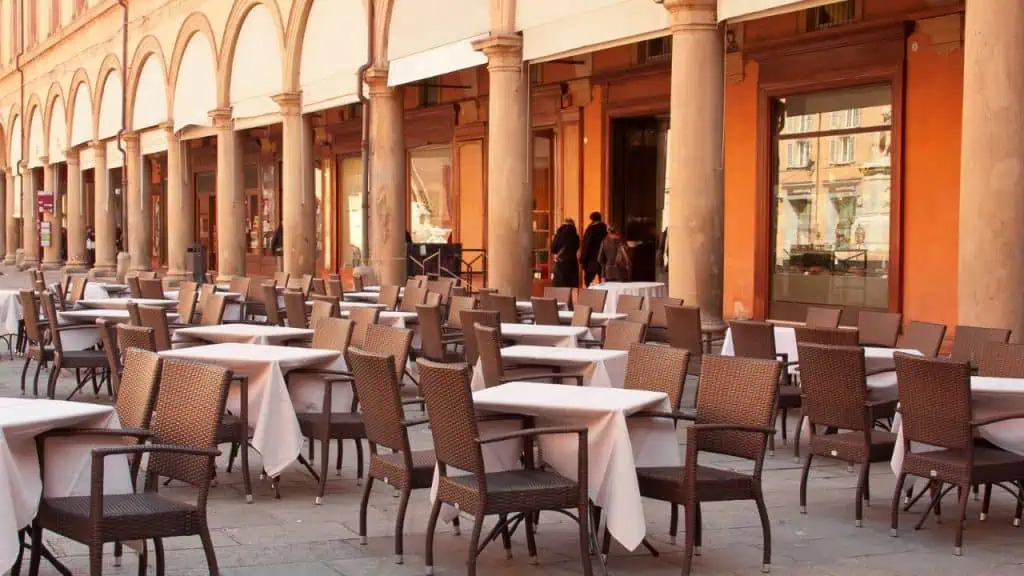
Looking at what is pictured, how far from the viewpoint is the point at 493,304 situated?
12.3 m

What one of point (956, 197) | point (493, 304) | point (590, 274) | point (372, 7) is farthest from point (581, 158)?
point (493, 304)

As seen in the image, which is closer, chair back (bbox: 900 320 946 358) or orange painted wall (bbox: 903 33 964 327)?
chair back (bbox: 900 320 946 358)

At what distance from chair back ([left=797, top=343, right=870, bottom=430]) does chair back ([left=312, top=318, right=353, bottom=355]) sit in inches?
106

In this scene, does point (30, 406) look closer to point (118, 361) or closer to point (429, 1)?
point (118, 361)

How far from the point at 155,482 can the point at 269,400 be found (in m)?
1.82

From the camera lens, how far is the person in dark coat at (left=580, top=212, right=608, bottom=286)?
19.8 metres

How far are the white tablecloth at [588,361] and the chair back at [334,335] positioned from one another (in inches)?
36.6

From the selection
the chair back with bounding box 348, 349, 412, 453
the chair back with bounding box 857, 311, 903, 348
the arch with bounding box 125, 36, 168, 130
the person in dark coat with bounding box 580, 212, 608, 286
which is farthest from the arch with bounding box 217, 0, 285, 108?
the chair back with bounding box 348, 349, 412, 453

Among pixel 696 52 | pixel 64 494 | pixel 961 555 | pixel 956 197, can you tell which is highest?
pixel 696 52

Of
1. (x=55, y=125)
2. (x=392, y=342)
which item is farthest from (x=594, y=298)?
(x=55, y=125)

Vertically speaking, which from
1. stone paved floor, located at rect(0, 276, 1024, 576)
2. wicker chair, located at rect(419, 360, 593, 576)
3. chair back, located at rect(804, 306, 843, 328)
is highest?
chair back, located at rect(804, 306, 843, 328)

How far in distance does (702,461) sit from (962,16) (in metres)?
8.34

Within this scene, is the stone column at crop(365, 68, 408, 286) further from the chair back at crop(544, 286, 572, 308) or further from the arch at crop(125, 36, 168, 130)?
the arch at crop(125, 36, 168, 130)

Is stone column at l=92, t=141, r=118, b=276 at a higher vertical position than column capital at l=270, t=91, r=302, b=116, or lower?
lower
